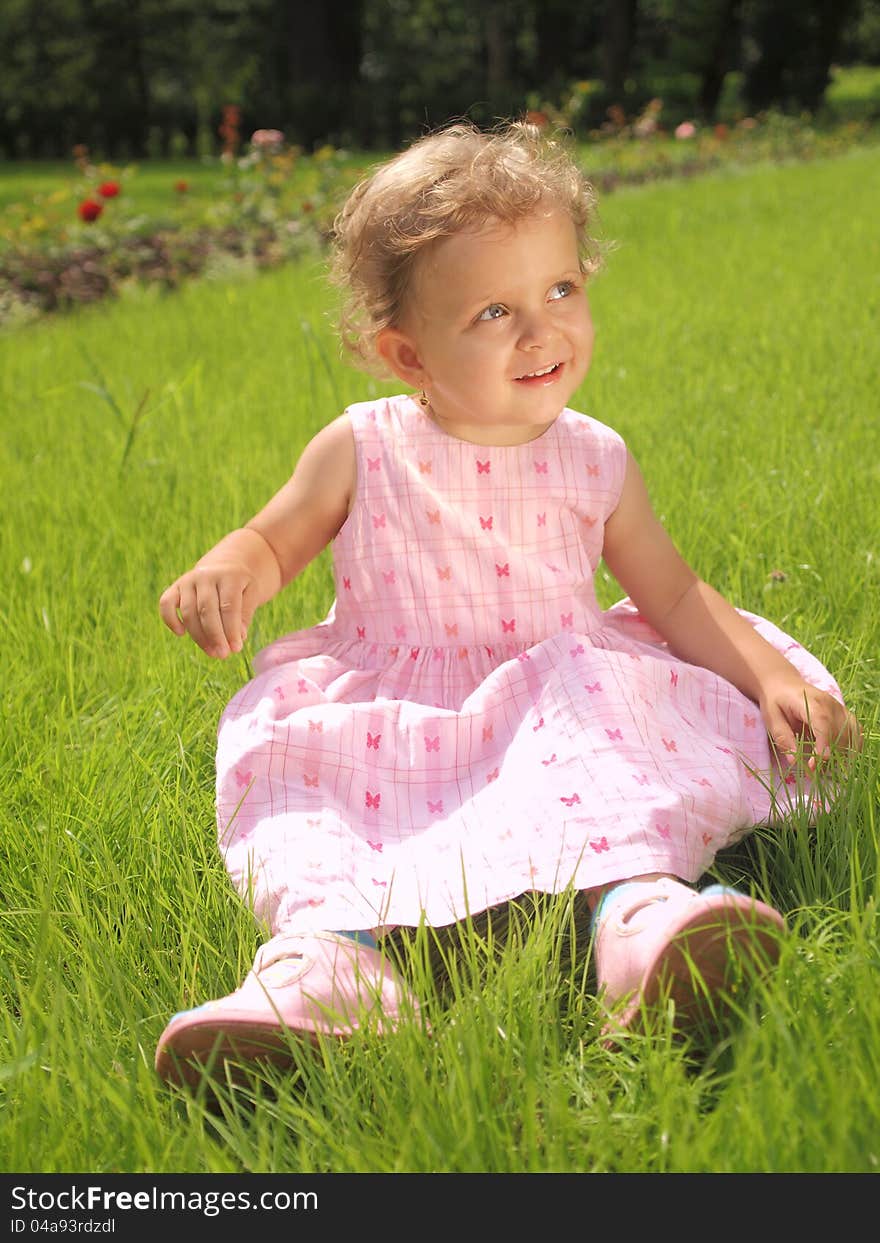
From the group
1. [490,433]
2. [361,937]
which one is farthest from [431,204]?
[361,937]

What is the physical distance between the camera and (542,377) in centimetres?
187

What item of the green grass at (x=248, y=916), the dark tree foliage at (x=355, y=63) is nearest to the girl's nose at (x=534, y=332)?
the green grass at (x=248, y=916)

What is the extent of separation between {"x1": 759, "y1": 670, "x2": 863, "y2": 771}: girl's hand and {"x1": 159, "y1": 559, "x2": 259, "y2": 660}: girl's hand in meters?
0.79

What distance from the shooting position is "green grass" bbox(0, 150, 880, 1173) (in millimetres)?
1182

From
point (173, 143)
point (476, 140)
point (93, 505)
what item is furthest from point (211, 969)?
point (173, 143)

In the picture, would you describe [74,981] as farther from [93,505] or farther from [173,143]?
[173,143]

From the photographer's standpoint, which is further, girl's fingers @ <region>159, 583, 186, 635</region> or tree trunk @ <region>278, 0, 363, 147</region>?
tree trunk @ <region>278, 0, 363, 147</region>

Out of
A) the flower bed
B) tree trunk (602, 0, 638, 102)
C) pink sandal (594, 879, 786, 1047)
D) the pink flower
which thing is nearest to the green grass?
pink sandal (594, 879, 786, 1047)

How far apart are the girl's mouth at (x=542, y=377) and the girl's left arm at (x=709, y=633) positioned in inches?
11.2

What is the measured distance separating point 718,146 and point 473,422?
48.3ft

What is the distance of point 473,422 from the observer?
6.55 ft

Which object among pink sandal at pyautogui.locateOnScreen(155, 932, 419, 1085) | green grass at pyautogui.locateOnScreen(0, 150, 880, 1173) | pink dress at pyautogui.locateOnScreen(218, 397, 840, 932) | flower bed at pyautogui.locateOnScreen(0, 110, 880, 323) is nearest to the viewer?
green grass at pyautogui.locateOnScreen(0, 150, 880, 1173)

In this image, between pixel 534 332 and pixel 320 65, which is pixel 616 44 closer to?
pixel 320 65

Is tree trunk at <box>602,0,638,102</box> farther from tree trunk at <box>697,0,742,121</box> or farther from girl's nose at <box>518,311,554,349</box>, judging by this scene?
girl's nose at <box>518,311,554,349</box>
